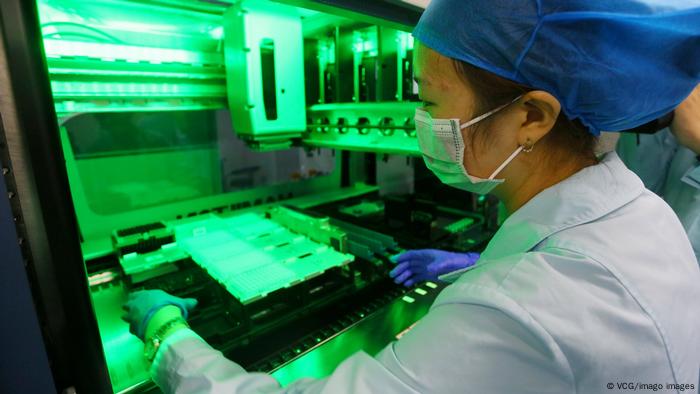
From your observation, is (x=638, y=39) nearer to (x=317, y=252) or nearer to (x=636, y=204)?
(x=636, y=204)

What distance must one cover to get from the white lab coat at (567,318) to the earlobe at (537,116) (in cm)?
12

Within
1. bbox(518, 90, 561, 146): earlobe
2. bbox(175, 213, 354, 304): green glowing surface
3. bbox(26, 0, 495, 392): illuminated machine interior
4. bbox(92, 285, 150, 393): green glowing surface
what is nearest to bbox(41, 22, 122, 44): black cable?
bbox(26, 0, 495, 392): illuminated machine interior

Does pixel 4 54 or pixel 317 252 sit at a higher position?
pixel 4 54

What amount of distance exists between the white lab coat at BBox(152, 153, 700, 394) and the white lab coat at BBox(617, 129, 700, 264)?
33.5 inches

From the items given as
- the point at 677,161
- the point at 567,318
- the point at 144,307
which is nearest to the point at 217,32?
the point at 144,307

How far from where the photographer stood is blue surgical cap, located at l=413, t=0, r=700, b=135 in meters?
0.57

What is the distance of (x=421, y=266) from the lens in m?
1.38

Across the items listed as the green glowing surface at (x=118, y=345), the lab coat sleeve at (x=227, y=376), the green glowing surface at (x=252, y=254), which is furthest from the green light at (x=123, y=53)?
the lab coat sleeve at (x=227, y=376)

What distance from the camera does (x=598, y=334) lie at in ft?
1.76

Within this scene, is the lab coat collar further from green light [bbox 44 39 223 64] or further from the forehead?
green light [bbox 44 39 223 64]

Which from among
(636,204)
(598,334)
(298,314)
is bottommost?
(298,314)

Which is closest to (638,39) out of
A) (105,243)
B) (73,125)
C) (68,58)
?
(68,58)

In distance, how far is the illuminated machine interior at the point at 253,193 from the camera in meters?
1.10

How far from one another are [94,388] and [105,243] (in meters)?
1.01
